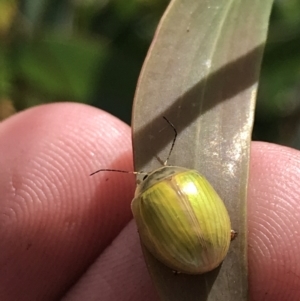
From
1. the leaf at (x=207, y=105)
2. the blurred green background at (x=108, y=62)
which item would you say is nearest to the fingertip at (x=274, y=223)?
the leaf at (x=207, y=105)

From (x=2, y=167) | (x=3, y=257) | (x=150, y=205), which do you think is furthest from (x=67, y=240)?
(x=150, y=205)

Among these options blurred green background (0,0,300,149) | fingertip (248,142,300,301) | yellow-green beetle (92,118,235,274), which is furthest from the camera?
blurred green background (0,0,300,149)

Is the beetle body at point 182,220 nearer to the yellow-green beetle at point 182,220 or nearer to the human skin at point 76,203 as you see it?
the yellow-green beetle at point 182,220

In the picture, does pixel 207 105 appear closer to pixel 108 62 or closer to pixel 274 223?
pixel 274 223

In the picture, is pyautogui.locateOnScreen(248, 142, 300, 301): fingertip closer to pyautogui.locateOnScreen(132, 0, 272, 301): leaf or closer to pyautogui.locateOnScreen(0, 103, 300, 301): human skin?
pyautogui.locateOnScreen(0, 103, 300, 301): human skin

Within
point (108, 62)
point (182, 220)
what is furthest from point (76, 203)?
point (108, 62)

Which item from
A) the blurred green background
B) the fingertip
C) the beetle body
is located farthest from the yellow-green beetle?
the blurred green background
